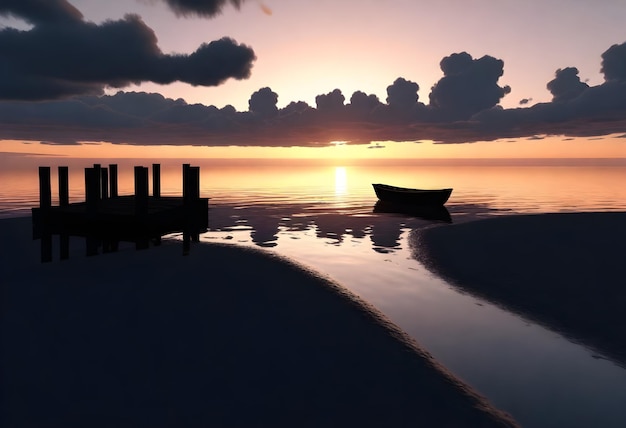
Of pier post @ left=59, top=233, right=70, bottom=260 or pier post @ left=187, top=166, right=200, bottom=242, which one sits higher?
pier post @ left=187, top=166, right=200, bottom=242

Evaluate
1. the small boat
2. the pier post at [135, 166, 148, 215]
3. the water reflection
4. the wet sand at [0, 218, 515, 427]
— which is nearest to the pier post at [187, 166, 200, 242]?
the pier post at [135, 166, 148, 215]

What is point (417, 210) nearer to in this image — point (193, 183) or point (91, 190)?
point (193, 183)

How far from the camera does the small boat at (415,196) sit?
133 feet

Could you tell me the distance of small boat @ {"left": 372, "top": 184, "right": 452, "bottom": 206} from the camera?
Result: 4056cm

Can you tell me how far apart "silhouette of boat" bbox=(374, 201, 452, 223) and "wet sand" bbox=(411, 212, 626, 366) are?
715 centimetres

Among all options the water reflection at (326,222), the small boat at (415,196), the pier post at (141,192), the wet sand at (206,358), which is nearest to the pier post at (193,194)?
the pier post at (141,192)

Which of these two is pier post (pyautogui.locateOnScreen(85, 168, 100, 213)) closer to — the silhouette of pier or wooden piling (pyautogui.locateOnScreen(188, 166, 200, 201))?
the silhouette of pier

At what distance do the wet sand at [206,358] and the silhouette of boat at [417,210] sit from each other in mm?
26844

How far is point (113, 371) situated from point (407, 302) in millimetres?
9221

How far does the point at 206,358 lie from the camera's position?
8219 mm

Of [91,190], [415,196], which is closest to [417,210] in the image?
[415,196]

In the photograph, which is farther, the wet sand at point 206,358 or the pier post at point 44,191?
the pier post at point 44,191

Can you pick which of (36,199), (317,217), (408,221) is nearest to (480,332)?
(408,221)

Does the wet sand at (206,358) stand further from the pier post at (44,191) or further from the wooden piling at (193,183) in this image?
the wooden piling at (193,183)
